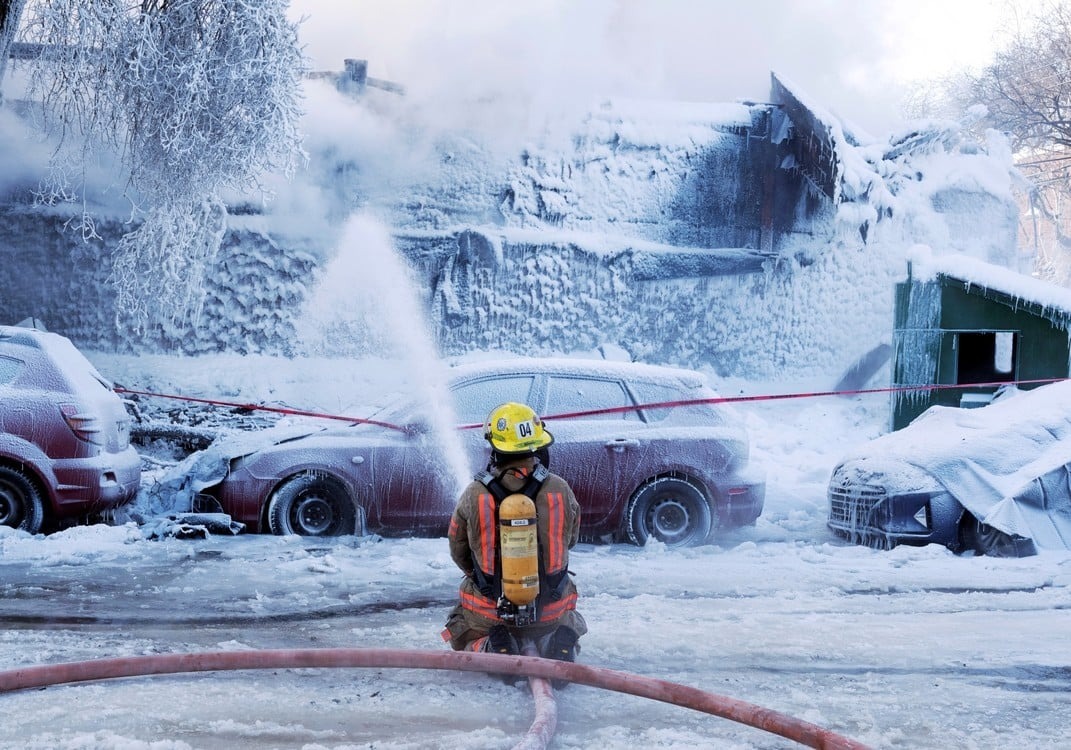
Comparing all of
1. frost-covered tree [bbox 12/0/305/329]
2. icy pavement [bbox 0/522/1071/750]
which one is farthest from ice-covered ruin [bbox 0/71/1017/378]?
icy pavement [bbox 0/522/1071/750]

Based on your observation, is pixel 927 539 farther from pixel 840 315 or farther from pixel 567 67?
pixel 567 67

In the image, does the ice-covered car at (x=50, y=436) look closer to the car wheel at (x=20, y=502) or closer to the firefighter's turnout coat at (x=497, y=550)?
the car wheel at (x=20, y=502)

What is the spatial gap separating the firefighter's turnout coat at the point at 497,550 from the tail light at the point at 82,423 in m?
4.20

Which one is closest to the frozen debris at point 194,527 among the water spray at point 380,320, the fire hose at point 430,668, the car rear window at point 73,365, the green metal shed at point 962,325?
the car rear window at point 73,365

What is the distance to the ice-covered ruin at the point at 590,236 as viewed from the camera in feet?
24.6

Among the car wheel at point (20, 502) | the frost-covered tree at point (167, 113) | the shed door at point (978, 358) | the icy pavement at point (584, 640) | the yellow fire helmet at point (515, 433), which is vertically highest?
the frost-covered tree at point (167, 113)

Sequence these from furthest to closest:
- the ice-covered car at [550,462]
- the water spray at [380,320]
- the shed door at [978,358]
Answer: the shed door at [978,358], the water spray at [380,320], the ice-covered car at [550,462]

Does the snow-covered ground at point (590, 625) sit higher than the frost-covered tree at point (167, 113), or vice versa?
the frost-covered tree at point (167, 113)

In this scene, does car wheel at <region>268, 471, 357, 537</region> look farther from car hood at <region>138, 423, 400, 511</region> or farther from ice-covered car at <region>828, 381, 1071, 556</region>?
ice-covered car at <region>828, 381, 1071, 556</region>

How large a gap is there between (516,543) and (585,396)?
3947 millimetres

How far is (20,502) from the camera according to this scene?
23.6 ft

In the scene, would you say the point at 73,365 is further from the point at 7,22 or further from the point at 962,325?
the point at 962,325

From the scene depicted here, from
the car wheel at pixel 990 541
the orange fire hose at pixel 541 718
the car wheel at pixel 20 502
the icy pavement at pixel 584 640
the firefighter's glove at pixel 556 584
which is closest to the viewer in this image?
the orange fire hose at pixel 541 718

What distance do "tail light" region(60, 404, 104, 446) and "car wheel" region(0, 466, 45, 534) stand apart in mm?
437
